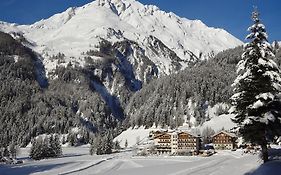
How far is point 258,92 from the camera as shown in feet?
150

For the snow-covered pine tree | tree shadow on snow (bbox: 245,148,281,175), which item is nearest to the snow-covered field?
tree shadow on snow (bbox: 245,148,281,175)

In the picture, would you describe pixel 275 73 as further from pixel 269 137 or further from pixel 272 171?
pixel 272 171

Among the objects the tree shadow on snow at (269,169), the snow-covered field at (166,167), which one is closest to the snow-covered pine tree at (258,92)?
the tree shadow on snow at (269,169)

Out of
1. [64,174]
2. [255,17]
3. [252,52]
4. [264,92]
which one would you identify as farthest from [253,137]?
[64,174]

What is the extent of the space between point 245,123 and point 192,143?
153925 mm

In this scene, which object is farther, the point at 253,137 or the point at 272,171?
the point at 253,137

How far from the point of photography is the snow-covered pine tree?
44.5m

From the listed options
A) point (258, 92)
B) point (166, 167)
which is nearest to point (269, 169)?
point (258, 92)

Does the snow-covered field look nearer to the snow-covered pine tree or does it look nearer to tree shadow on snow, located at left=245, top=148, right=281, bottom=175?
tree shadow on snow, located at left=245, top=148, right=281, bottom=175

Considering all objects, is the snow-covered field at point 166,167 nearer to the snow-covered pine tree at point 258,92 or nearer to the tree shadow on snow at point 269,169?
the tree shadow on snow at point 269,169

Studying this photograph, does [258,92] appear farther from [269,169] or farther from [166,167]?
[166,167]

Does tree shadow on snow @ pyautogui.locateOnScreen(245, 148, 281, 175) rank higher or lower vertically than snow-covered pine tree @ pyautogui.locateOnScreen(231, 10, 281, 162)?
lower

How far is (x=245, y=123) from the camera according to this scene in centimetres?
4438

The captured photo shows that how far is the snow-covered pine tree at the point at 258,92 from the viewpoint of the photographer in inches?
1753
